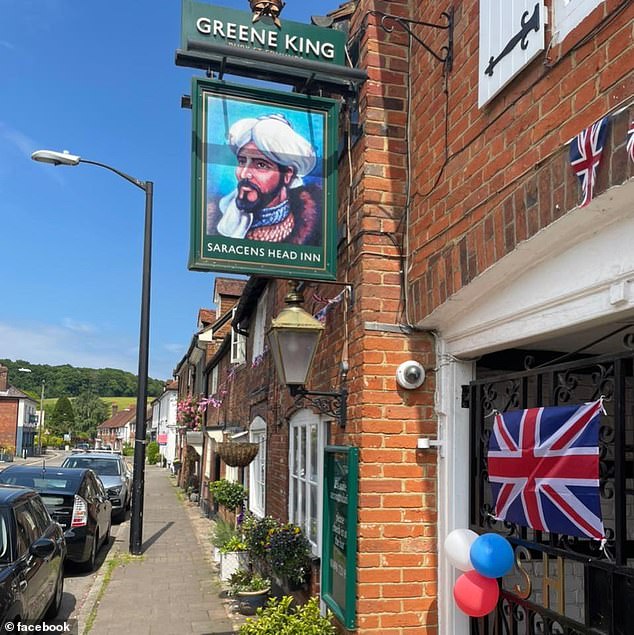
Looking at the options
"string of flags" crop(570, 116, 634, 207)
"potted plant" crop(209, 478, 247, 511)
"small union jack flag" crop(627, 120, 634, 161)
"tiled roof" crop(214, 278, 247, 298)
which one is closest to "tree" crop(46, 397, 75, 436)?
"tiled roof" crop(214, 278, 247, 298)

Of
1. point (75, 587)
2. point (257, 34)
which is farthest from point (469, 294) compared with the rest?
point (75, 587)

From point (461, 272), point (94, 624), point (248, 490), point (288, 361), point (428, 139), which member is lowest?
point (94, 624)

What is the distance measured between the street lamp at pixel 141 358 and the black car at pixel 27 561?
168 inches

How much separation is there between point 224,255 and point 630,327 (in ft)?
8.05

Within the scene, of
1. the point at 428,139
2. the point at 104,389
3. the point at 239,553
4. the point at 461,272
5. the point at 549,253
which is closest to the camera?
the point at 549,253

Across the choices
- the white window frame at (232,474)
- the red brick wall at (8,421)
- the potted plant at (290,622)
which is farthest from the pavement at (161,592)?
the red brick wall at (8,421)

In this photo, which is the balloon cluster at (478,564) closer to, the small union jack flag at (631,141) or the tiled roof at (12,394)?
the small union jack flag at (631,141)

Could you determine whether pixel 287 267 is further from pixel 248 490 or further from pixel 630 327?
pixel 248 490

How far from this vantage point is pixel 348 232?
16.4ft

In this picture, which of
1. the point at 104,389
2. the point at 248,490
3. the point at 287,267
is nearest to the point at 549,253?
the point at 287,267

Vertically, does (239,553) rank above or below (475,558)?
below

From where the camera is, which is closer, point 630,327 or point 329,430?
point 630,327

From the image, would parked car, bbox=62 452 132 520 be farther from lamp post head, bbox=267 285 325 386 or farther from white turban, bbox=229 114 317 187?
white turban, bbox=229 114 317 187

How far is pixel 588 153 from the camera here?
2693 millimetres
